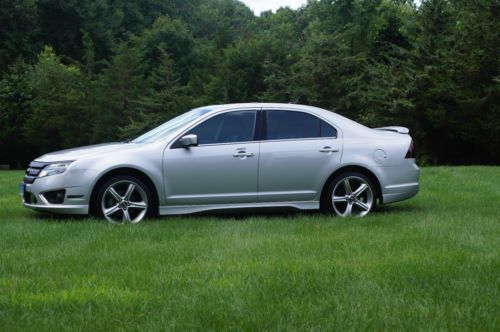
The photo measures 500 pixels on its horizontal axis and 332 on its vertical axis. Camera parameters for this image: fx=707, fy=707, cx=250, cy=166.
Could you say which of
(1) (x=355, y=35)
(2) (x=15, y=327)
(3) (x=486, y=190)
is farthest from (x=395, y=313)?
(1) (x=355, y=35)

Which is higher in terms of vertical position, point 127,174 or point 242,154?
point 242,154

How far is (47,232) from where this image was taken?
7.61 m

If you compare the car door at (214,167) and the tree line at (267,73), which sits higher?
the tree line at (267,73)

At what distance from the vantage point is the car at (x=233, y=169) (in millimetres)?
8578

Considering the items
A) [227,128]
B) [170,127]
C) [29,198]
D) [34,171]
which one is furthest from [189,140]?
[29,198]

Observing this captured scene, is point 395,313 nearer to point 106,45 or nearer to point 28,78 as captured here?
point 28,78

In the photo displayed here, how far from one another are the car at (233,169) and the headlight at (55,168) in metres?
0.01

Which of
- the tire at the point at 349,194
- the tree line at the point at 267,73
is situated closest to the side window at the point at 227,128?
the tire at the point at 349,194

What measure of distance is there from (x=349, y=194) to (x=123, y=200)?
9.42ft

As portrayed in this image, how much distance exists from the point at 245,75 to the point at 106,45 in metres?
25.3

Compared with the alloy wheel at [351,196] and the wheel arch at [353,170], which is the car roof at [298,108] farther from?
the alloy wheel at [351,196]

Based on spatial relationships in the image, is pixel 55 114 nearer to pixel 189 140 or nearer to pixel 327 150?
pixel 189 140

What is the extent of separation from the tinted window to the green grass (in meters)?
1.17

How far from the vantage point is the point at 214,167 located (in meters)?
8.77
